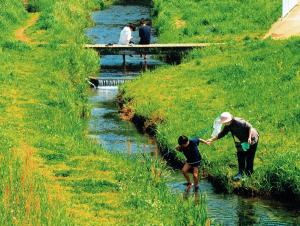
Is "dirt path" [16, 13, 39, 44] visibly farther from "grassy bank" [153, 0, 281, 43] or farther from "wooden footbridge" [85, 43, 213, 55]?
"grassy bank" [153, 0, 281, 43]

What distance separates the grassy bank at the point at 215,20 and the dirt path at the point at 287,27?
0.63 meters

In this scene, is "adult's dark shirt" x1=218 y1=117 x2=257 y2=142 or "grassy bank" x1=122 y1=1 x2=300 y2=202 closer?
"adult's dark shirt" x1=218 y1=117 x2=257 y2=142

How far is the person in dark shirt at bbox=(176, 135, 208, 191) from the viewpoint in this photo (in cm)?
1973

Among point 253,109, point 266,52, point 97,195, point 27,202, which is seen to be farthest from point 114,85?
point 27,202

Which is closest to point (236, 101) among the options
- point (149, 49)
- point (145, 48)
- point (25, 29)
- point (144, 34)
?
point (149, 49)

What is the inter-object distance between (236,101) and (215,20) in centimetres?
1880

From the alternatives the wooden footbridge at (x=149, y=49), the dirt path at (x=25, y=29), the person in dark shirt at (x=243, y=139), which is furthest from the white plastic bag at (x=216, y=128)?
the dirt path at (x=25, y=29)

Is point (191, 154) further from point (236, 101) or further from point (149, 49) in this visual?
point (149, 49)

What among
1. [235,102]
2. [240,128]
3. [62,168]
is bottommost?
[235,102]

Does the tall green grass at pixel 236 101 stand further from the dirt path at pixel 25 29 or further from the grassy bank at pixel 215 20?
the dirt path at pixel 25 29

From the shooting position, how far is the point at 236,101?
2748 cm

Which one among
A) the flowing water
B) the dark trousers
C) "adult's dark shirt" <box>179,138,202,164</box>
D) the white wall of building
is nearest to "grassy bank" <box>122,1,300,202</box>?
the dark trousers

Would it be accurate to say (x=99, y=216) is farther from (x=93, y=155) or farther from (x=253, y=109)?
(x=253, y=109)

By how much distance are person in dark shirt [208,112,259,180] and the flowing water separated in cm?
88
